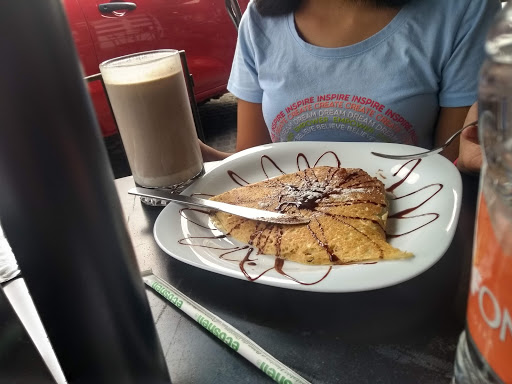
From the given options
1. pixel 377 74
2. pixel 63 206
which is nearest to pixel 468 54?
pixel 377 74

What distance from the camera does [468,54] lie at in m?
0.87

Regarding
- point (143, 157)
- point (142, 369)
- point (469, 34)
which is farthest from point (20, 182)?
point (469, 34)

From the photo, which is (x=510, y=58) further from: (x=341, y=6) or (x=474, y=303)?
(x=341, y=6)

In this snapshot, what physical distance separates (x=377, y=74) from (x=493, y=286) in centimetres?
79

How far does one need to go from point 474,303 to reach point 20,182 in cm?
27

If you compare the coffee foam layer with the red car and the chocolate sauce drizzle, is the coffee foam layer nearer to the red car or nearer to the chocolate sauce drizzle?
the chocolate sauce drizzle

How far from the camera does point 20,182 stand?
0.74 ft

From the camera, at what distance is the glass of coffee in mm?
703

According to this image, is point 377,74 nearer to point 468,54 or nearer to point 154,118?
point 468,54

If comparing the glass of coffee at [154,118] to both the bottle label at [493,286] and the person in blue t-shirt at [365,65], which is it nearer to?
the person in blue t-shirt at [365,65]

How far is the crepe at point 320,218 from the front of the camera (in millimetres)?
501

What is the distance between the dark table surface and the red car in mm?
1627

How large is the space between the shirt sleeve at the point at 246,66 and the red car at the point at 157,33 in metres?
0.92

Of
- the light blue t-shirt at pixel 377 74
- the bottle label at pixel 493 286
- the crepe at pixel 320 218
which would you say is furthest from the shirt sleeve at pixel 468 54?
the bottle label at pixel 493 286
